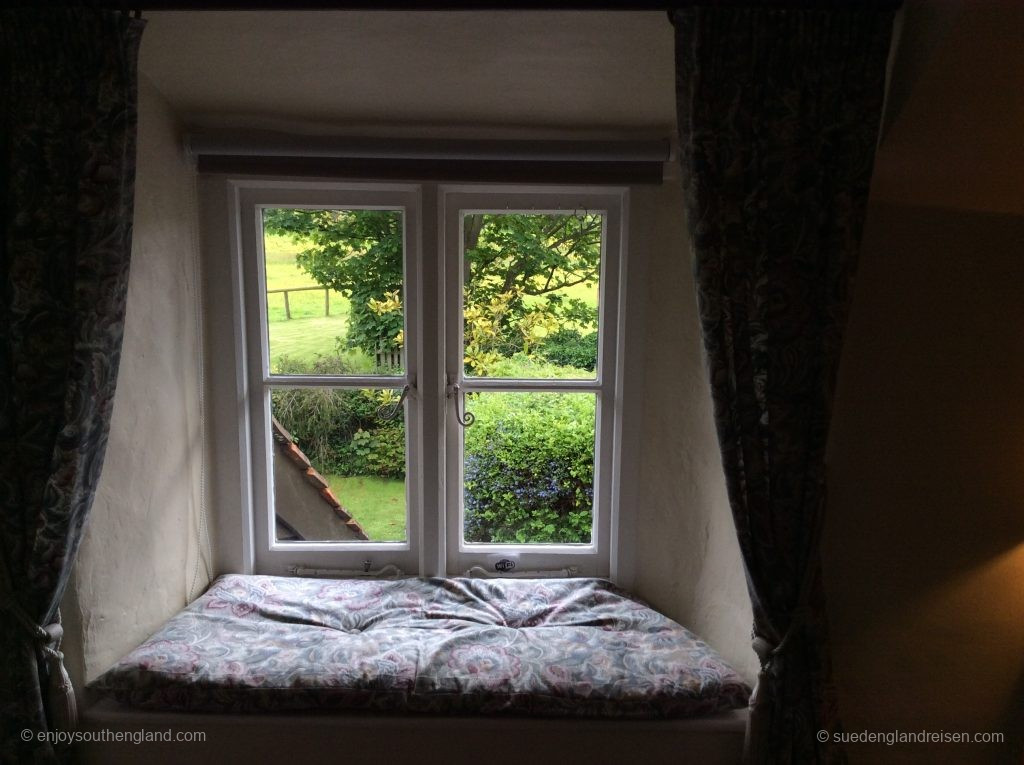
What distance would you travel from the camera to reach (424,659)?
1.52 metres

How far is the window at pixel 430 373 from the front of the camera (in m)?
1.90

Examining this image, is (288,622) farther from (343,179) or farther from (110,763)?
(343,179)

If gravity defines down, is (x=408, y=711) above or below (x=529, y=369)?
below

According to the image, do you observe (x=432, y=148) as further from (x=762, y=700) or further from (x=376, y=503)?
(x=762, y=700)

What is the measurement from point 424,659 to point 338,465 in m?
0.73

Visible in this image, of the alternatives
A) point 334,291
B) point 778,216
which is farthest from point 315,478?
point 778,216

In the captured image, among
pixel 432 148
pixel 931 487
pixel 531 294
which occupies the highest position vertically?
pixel 432 148

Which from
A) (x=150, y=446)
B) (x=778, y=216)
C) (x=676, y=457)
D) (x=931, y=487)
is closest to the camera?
(x=778, y=216)

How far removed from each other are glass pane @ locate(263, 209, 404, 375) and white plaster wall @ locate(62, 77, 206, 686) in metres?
0.24

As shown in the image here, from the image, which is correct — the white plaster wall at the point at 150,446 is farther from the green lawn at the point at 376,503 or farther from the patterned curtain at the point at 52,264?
the green lawn at the point at 376,503

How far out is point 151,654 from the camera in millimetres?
1482

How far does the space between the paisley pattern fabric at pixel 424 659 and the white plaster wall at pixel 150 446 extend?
9 cm

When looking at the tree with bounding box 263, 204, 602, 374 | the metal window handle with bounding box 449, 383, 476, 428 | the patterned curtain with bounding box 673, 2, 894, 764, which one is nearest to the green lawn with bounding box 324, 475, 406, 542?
the metal window handle with bounding box 449, 383, 476, 428

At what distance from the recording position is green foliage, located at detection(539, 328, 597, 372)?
1959mm
